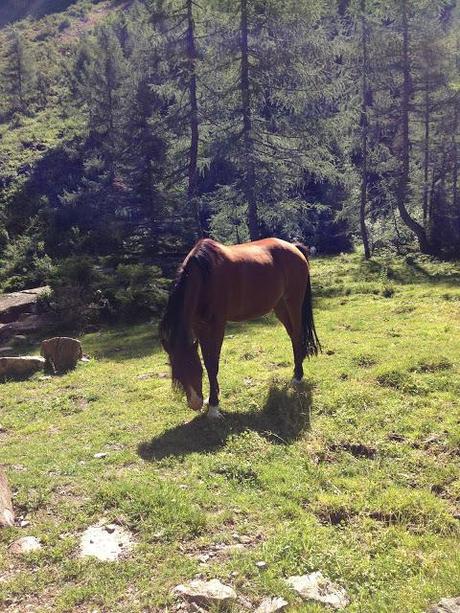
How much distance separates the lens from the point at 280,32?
1950 centimetres

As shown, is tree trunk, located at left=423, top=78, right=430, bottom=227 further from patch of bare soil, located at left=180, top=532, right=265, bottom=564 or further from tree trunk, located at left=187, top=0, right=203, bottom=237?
patch of bare soil, located at left=180, top=532, right=265, bottom=564

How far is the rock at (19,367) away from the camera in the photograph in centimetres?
977

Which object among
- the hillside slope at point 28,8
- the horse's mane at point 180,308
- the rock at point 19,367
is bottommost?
the rock at point 19,367

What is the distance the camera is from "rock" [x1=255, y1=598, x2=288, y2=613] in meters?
3.43

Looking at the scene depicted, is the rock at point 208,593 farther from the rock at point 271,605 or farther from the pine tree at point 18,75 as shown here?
the pine tree at point 18,75

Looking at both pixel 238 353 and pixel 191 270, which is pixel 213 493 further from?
pixel 238 353

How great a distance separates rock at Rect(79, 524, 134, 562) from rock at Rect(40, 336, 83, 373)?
588 centimetres

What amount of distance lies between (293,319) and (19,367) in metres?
5.31

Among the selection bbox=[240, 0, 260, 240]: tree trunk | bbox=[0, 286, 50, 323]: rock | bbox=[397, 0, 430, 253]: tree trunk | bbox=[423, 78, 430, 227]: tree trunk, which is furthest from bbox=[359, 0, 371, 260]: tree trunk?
bbox=[0, 286, 50, 323]: rock

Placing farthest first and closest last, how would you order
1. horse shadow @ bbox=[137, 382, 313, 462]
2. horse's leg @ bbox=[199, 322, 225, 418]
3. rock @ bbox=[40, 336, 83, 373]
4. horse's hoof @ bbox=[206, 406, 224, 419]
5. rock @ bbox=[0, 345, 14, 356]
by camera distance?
rock @ bbox=[0, 345, 14, 356], rock @ bbox=[40, 336, 83, 373], horse's leg @ bbox=[199, 322, 225, 418], horse's hoof @ bbox=[206, 406, 224, 419], horse shadow @ bbox=[137, 382, 313, 462]

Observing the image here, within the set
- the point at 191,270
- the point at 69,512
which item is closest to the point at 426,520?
the point at 69,512

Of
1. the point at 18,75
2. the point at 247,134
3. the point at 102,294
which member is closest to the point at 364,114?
the point at 247,134

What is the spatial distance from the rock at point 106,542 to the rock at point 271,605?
48.7 inches

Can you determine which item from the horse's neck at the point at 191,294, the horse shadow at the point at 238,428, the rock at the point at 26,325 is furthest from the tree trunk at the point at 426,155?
the horse's neck at the point at 191,294
